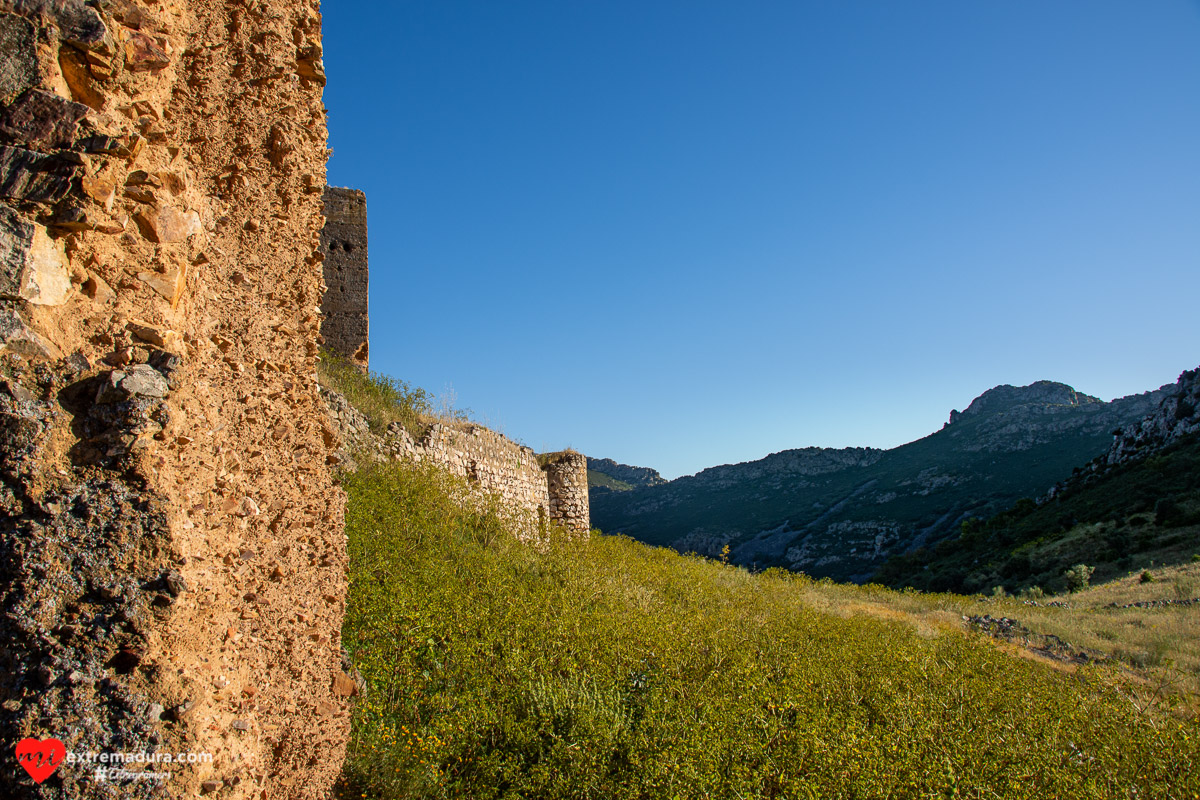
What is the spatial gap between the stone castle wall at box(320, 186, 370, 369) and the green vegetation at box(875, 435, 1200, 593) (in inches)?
786

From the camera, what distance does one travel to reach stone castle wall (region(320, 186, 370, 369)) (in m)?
10.0

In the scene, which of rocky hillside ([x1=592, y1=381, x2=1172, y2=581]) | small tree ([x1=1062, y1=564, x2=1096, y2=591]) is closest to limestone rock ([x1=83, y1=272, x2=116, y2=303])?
small tree ([x1=1062, y1=564, x2=1096, y2=591])

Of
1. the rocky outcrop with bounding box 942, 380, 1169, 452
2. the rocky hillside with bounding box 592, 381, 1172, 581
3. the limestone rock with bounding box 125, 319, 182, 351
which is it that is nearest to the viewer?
the limestone rock with bounding box 125, 319, 182, 351

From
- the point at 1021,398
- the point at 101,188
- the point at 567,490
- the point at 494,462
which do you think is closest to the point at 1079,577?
the point at 567,490

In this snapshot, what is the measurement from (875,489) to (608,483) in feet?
94.5

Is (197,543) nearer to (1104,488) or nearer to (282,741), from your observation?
(282,741)

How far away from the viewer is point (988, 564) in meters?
22.4

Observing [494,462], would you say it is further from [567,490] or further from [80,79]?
[80,79]

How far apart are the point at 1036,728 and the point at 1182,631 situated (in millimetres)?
8219

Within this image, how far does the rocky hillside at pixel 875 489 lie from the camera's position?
39.3m

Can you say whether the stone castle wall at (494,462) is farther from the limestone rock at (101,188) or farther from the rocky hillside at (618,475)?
the rocky hillside at (618,475)

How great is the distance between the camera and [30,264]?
1.51 metres

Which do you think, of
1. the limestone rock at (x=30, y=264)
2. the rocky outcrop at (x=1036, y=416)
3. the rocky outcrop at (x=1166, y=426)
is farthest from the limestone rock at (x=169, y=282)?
the rocky outcrop at (x=1036, y=416)

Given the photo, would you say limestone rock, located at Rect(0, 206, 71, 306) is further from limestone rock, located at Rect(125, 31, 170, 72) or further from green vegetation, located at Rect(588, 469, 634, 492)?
green vegetation, located at Rect(588, 469, 634, 492)
